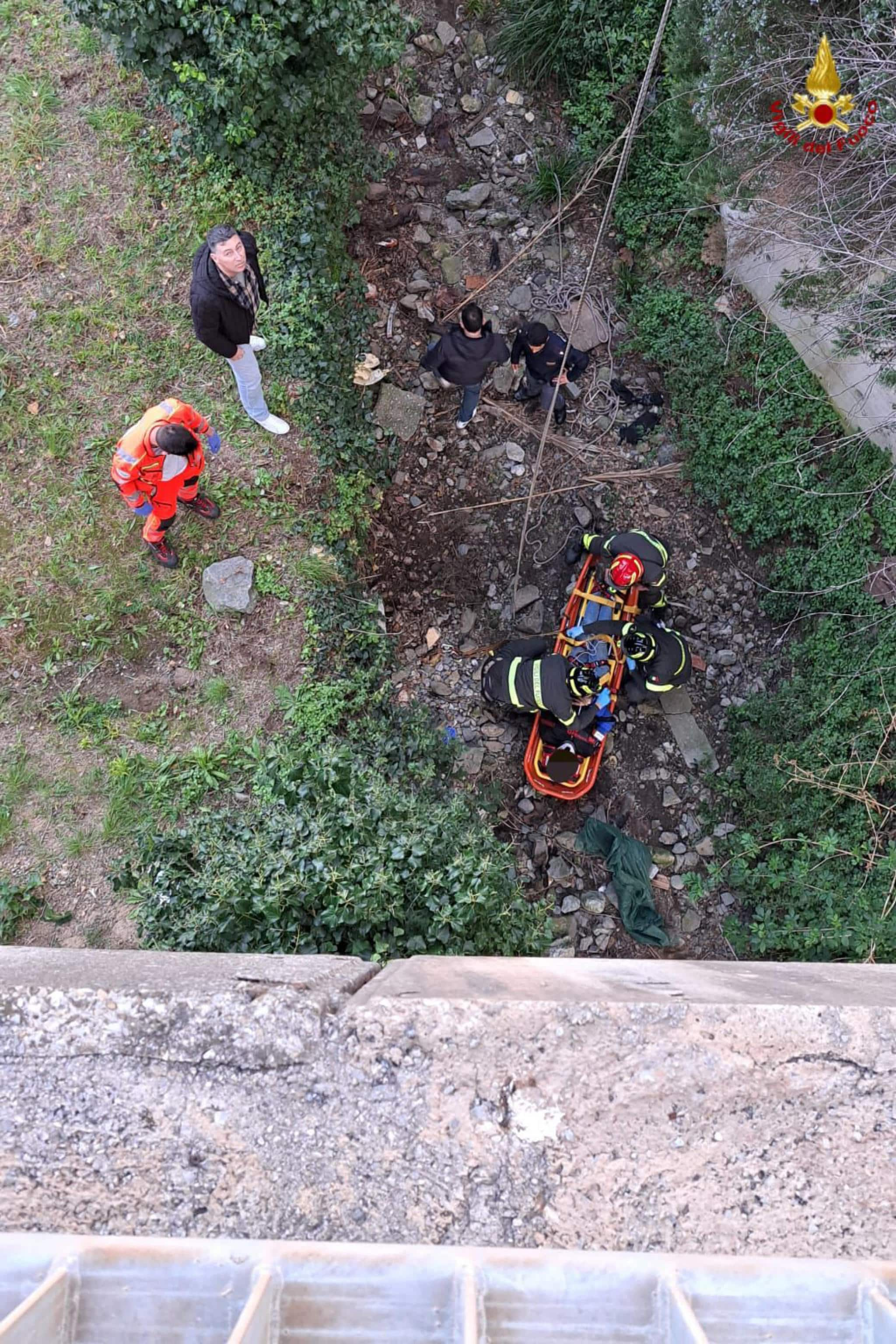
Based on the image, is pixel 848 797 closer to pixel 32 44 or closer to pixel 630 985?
pixel 630 985

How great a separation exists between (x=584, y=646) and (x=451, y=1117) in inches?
139

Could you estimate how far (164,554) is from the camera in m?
4.75

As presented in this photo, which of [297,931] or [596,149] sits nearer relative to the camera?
[297,931]

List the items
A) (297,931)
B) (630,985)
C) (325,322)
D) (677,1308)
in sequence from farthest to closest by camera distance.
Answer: (325,322) → (297,931) → (630,985) → (677,1308)

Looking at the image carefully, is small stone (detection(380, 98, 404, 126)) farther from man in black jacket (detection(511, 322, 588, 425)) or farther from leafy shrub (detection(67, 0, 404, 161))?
man in black jacket (detection(511, 322, 588, 425))

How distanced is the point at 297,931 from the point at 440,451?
3.74 m

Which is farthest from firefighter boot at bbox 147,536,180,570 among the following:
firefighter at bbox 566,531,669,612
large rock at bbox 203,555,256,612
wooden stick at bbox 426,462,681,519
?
firefighter at bbox 566,531,669,612

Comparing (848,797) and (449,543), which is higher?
(449,543)

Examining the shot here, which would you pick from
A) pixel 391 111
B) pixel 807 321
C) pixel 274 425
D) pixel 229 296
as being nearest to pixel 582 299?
pixel 807 321

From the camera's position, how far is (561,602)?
5891 millimetres

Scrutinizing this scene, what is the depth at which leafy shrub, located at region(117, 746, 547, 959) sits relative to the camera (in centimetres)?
331

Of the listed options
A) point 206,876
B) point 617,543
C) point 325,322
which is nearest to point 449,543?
point 617,543

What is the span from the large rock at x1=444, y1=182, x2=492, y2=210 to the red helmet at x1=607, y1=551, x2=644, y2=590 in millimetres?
3113

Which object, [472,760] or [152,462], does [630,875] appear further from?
[152,462]
